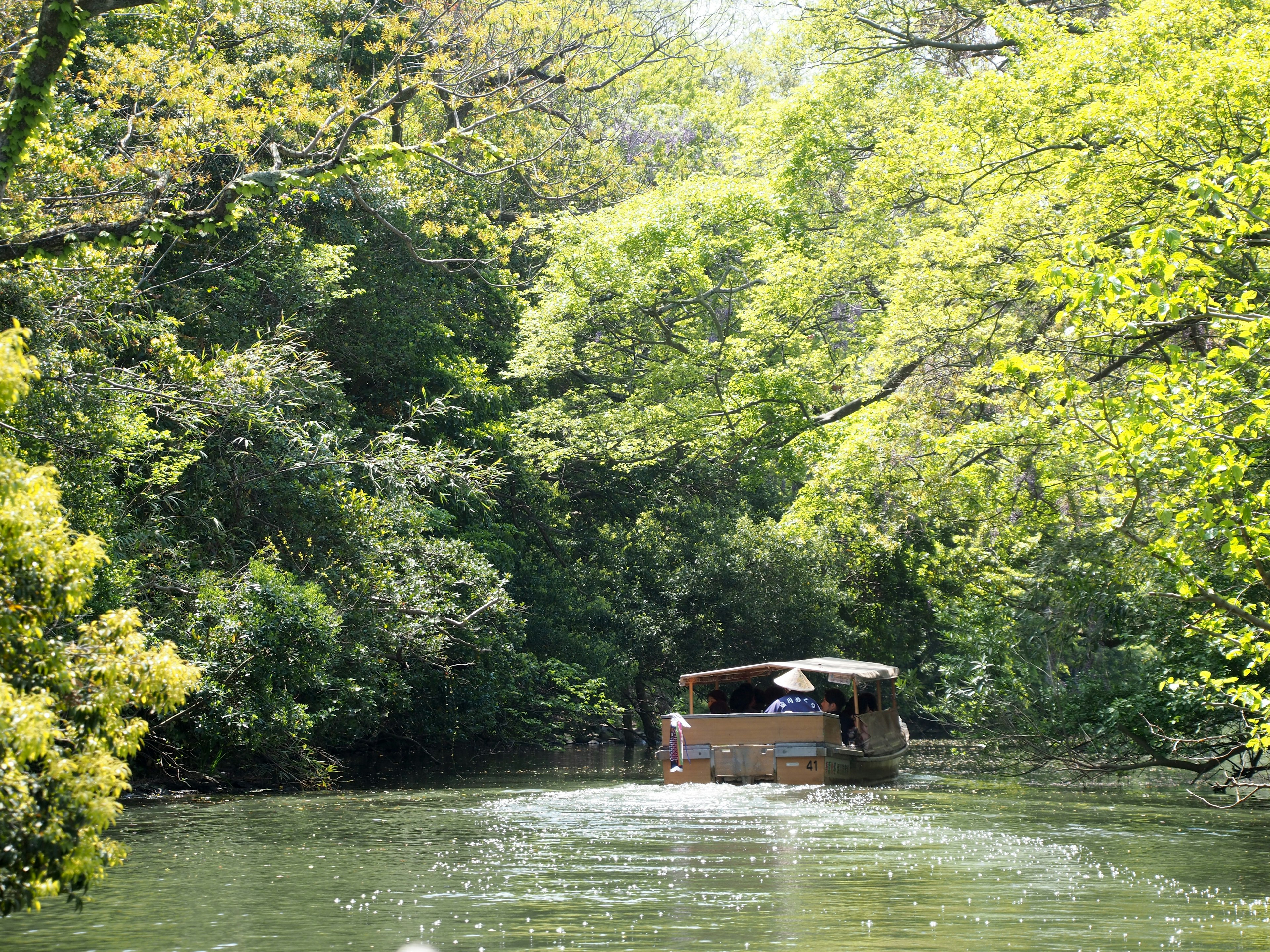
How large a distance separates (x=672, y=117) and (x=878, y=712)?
22717 millimetres

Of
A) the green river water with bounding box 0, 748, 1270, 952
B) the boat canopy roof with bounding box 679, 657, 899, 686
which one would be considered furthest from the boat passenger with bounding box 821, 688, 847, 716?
the green river water with bounding box 0, 748, 1270, 952

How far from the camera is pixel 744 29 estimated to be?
40.8 m

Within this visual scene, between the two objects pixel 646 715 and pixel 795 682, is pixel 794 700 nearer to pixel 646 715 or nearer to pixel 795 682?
pixel 795 682

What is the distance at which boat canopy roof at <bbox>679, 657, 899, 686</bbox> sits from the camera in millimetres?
20625

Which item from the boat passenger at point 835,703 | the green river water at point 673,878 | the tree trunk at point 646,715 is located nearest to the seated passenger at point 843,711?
the boat passenger at point 835,703

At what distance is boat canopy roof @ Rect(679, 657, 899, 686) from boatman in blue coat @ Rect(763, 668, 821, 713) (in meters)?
0.20

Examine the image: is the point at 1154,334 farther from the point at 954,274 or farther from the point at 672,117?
the point at 672,117

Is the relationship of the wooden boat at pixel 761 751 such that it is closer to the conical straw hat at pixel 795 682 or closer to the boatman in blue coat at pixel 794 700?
the boatman in blue coat at pixel 794 700

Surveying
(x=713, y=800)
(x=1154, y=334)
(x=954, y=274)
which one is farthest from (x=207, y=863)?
(x=954, y=274)

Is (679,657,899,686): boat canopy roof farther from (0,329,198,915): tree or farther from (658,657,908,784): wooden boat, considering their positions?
(0,329,198,915): tree

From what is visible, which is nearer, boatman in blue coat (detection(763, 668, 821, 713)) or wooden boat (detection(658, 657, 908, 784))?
wooden boat (detection(658, 657, 908, 784))

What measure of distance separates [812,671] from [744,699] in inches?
93.6

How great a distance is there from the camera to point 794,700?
19891mm

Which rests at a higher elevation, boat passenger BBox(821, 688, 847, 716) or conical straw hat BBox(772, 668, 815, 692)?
conical straw hat BBox(772, 668, 815, 692)
